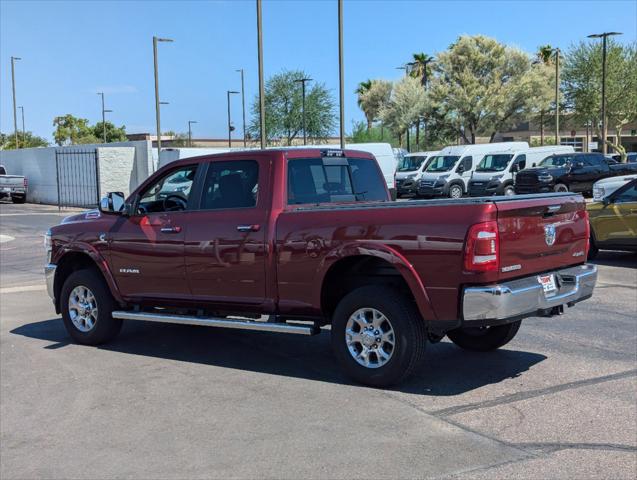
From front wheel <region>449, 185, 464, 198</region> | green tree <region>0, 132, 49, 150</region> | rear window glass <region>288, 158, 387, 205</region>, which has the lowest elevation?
front wheel <region>449, 185, 464, 198</region>

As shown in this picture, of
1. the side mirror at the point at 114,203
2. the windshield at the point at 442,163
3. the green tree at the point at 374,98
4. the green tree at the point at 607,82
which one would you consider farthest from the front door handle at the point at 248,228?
the green tree at the point at 374,98

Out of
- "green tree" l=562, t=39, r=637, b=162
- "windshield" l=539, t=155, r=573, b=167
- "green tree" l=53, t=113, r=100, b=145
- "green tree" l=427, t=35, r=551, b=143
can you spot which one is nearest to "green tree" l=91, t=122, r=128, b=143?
"green tree" l=53, t=113, r=100, b=145

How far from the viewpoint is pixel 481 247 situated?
5285 mm

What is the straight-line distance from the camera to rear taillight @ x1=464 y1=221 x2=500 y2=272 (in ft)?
17.3

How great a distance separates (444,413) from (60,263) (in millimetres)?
4814

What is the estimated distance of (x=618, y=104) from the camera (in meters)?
49.2

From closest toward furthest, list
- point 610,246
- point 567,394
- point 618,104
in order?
point 567,394 < point 610,246 < point 618,104

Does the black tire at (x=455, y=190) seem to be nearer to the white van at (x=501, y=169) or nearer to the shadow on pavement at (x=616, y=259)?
the white van at (x=501, y=169)

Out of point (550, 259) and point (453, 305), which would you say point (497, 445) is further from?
point (550, 259)

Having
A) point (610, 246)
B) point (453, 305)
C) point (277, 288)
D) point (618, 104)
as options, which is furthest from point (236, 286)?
point (618, 104)

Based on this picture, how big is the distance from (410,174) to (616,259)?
22.0m

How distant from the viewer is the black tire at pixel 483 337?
6918 mm

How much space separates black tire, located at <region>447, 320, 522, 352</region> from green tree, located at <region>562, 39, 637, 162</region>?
45341 mm

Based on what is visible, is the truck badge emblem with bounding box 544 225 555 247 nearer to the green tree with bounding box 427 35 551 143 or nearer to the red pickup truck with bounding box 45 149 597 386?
the red pickup truck with bounding box 45 149 597 386
